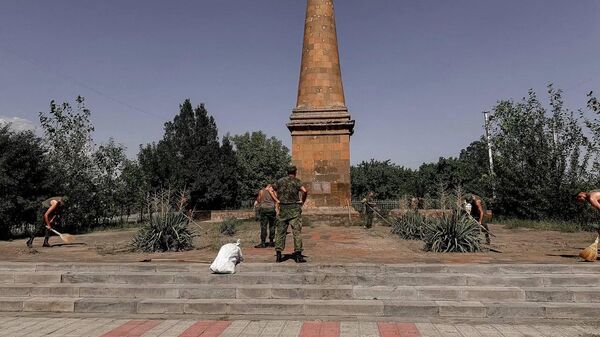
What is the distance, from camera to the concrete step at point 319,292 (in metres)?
5.38

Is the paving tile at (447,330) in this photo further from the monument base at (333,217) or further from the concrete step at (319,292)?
the monument base at (333,217)

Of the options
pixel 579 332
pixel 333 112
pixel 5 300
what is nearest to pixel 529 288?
pixel 579 332

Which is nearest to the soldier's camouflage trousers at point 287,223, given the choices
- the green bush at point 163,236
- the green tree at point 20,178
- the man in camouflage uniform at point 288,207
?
the man in camouflage uniform at point 288,207

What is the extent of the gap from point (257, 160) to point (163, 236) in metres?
46.4

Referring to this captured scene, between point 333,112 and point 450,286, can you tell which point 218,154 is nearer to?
point 333,112

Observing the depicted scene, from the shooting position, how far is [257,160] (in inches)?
2164

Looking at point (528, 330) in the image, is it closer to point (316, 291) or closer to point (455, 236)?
point (316, 291)

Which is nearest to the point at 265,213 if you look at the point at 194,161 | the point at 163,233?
the point at 163,233

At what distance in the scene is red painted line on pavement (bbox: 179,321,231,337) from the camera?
4.44 metres

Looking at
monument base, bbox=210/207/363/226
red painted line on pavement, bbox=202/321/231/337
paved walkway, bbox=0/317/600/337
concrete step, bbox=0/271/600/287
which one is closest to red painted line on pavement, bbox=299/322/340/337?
paved walkway, bbox=0/317/600/337

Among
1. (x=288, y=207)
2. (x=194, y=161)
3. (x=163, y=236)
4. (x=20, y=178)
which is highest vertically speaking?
(x=194, y=161)

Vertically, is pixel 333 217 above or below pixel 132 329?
above

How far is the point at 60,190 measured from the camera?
17.6m

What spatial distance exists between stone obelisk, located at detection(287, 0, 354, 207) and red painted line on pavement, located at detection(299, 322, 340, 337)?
985cm
